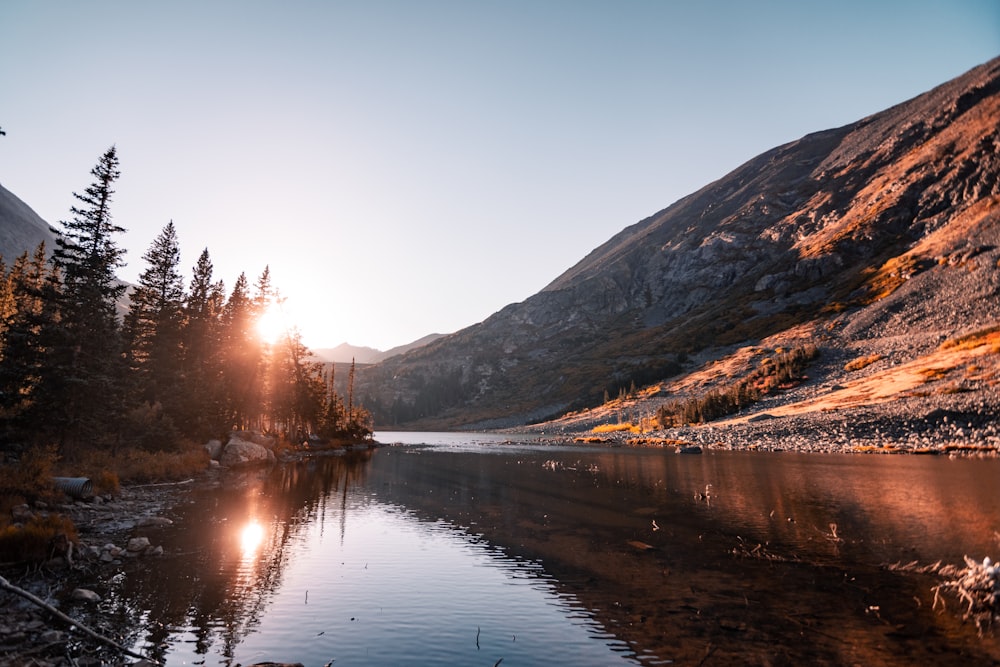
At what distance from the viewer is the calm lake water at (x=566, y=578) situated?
1547cm

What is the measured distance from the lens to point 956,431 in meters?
73.4

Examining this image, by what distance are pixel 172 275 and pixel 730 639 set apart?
76047 millimetres

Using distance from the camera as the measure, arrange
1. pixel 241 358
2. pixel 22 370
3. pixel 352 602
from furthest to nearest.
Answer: pixel 241 358 < pixel 22 370 < pixel 352 602

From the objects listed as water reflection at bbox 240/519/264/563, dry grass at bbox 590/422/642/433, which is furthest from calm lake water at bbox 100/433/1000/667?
dry grass at bbox 590/422/642/433

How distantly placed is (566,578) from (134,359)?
44050 mm

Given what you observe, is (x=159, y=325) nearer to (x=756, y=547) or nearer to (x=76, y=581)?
(x=76, y=581)

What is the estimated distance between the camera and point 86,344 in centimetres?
3909

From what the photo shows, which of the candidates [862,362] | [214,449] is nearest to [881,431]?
[862,362]

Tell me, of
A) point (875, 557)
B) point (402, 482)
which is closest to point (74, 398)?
point (402, 482)

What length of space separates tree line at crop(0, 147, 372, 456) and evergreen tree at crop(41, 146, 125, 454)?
0.24ft

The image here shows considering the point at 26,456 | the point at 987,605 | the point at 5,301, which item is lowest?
the point at 987,605

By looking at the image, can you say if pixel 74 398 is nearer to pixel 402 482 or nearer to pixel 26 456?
pixel 26 456

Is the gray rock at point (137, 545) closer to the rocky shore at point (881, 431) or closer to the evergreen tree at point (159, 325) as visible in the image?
the evergreen tree at point (159, 325)

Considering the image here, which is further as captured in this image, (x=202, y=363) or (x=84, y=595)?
(x=202, y=363)
